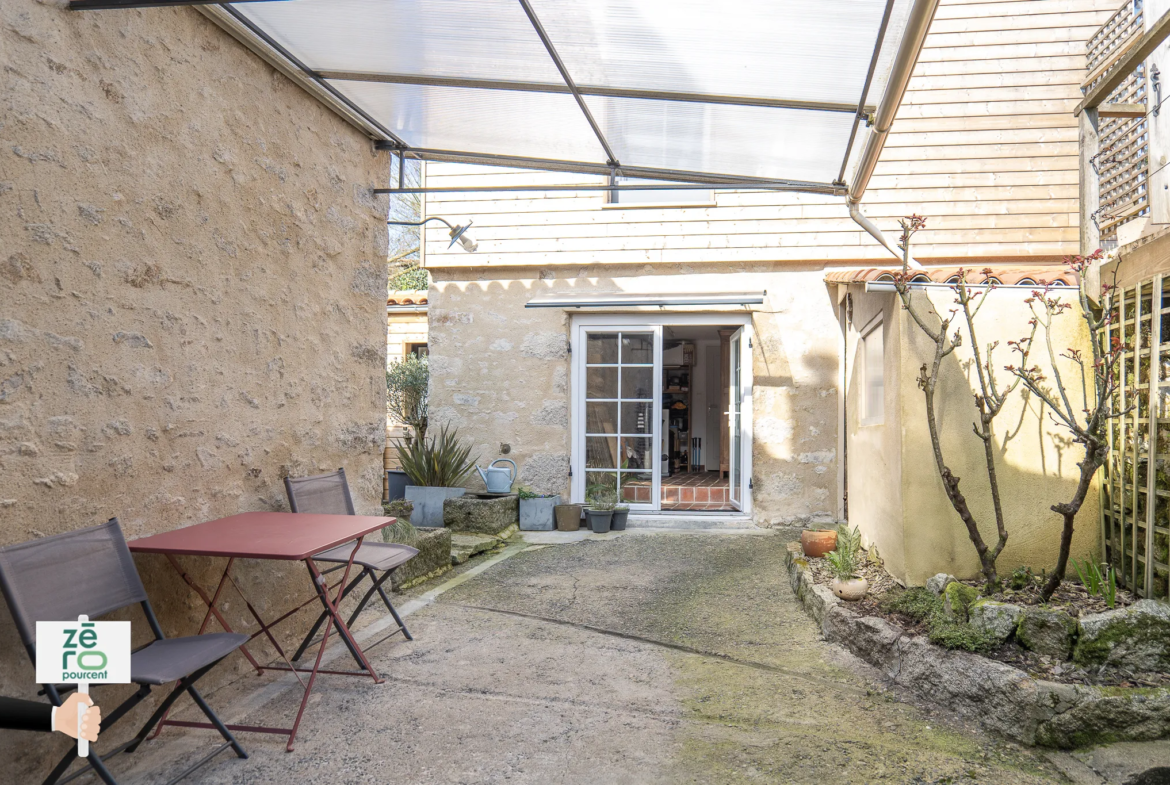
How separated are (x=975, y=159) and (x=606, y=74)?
477cm

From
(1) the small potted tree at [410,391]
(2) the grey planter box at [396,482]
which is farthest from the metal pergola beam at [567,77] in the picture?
(1) the small potted tree at [410,391]

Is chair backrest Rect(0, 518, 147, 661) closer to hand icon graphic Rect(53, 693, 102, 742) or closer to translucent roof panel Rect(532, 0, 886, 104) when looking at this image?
hand icon graphic Rect(53, 693, 102, 742)

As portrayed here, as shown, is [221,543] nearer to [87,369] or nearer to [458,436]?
[87,369]

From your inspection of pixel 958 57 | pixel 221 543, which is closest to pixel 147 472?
pixel 221 543

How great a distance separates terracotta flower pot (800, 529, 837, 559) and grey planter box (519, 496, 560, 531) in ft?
9.07

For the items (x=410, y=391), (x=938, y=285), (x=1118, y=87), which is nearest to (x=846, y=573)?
(x=938, y=285)

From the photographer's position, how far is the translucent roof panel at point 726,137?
3891mm

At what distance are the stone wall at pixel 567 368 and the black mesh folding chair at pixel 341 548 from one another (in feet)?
12.0

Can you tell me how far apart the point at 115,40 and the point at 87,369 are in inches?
43.6

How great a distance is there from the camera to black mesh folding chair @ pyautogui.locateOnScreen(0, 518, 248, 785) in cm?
211

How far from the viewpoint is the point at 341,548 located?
353 cm

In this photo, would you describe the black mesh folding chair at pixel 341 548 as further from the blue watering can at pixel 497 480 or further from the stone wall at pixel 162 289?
the blue watering can at pixel 497 480

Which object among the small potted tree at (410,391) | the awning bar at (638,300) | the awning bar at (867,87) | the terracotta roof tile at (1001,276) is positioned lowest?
the small potted tree at (410,391)

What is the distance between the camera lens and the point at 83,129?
2553 millimetres
